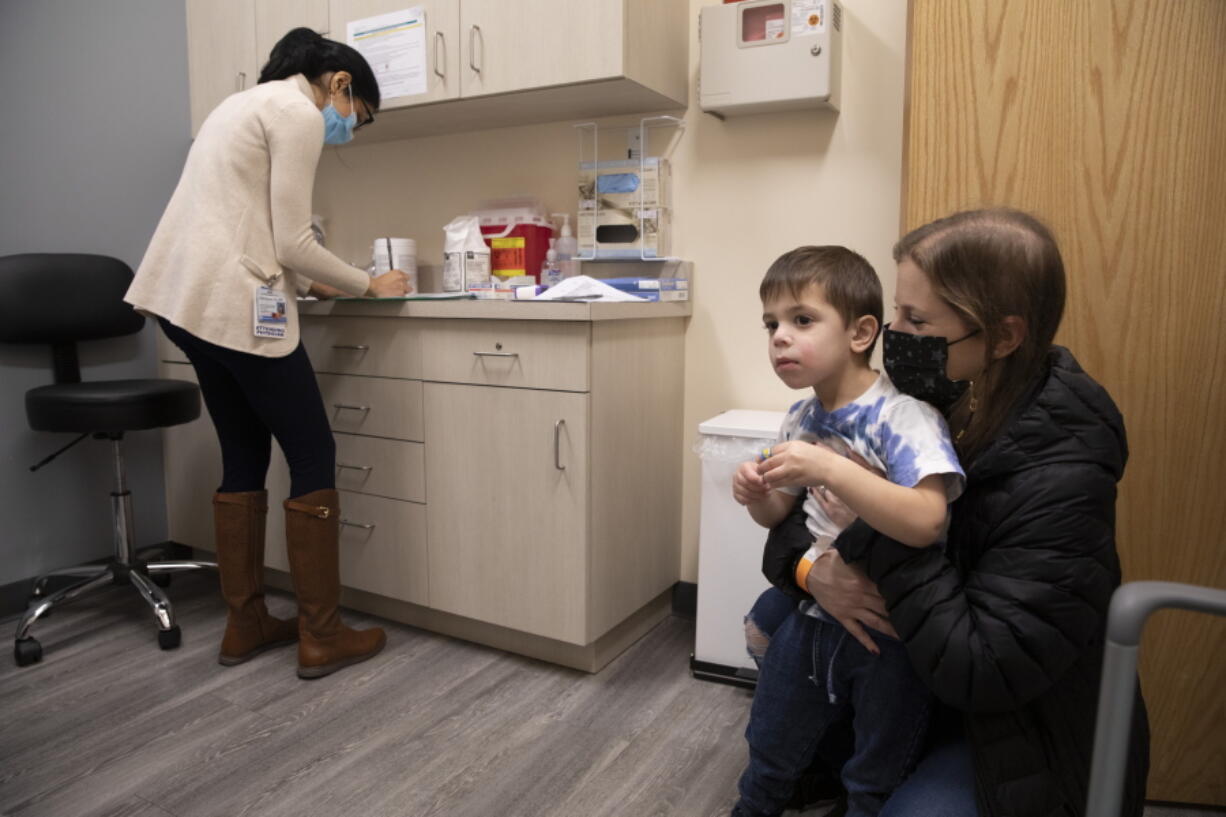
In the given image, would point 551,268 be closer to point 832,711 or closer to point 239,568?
point 239,568

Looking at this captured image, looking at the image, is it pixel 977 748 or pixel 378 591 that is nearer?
pixel 977 748

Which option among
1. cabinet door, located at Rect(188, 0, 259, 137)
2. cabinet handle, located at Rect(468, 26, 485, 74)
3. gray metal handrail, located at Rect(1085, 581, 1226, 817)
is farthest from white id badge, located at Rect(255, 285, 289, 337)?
gray metal handrail, located at Rect(1085, 581, 1226, 817)

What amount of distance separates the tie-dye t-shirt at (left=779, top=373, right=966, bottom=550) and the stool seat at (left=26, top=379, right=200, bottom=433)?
68.2 inches

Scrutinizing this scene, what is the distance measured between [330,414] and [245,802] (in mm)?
1041

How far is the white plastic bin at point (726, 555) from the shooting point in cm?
187

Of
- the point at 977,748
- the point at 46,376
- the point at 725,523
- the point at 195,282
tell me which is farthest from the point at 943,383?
the point at 46,376

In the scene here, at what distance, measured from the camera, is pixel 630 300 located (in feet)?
6.37

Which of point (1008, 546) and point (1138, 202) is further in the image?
point (1138, 202)

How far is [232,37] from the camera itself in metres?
2.50

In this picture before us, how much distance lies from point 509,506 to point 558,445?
8.5 inches

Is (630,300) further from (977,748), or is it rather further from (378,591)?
(977,748)

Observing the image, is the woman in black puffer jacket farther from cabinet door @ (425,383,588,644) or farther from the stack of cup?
the stack of cup

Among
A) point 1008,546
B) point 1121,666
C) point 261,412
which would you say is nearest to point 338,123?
point 261,412

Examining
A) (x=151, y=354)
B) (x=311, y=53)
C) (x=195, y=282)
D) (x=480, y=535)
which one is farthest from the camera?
(x=151, y=354)
